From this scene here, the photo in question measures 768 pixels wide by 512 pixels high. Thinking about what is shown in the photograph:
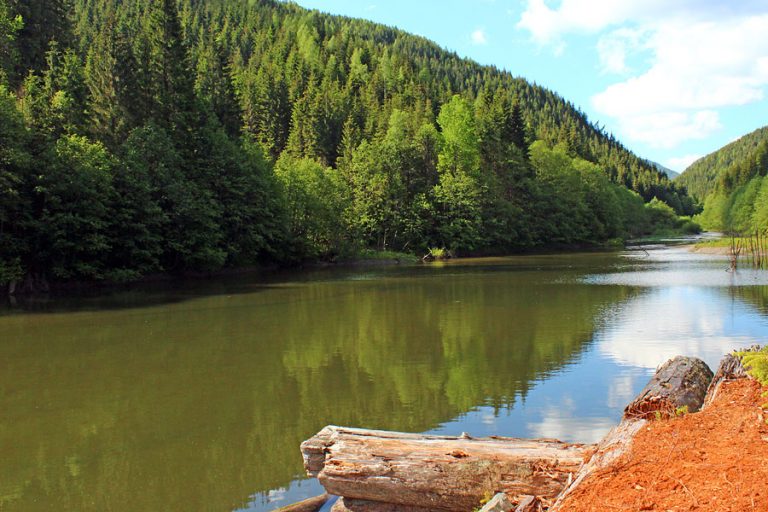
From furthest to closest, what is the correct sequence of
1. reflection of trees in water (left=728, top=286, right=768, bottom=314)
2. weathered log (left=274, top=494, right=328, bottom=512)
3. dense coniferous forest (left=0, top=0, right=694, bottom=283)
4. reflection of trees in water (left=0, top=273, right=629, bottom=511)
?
dense coniferous forest (left=0, top=0, right=694, bottom=283)
reflection of trees in water (left=728, top=286, right=768, bottom=314)
reflection of trees in water (left=0, top=273, right=629, bottom=511)
weathered log (left=274, top=494, right=328, bottom=512)

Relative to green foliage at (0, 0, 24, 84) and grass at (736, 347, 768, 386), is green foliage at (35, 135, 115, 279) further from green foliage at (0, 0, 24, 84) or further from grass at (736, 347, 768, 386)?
grass at (736, 347, 768, 386)

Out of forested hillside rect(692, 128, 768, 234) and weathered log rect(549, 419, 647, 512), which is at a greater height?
forested hillside rect(692, 128, 768, 234)

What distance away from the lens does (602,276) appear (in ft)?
131

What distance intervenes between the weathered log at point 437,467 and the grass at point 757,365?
2.20 m

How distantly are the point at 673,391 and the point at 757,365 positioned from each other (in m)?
0.97

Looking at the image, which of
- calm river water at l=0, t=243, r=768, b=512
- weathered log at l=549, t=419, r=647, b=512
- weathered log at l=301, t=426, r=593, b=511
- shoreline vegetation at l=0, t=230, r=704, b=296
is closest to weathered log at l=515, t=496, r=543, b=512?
weathered log at l=301, t=426, r=593, b=511

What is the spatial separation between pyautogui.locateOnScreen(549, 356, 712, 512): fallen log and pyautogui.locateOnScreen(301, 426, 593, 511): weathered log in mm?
367

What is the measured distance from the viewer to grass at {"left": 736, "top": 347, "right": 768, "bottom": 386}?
23.1ft

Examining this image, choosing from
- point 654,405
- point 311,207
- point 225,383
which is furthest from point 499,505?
point 311,207

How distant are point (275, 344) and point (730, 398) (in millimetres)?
13825

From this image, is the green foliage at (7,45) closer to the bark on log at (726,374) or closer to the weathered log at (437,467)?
the weathered log at (437,467)

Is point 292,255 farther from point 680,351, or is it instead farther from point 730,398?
point 730,398

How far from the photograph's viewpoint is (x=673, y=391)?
→ 303 inches

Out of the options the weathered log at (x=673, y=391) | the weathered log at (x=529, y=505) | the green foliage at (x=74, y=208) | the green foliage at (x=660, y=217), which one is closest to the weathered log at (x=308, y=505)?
the weathered log at (x=529, y=505)
